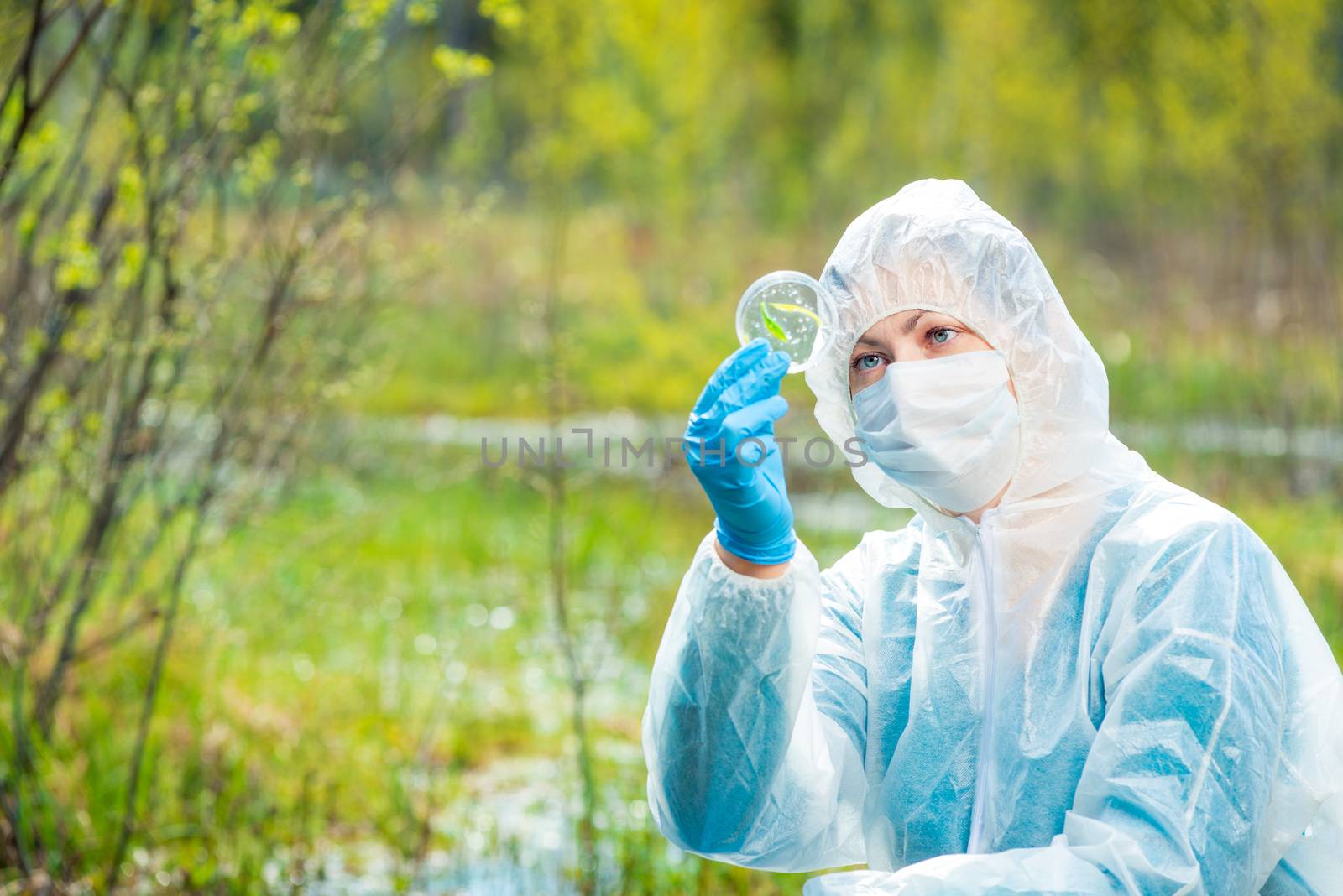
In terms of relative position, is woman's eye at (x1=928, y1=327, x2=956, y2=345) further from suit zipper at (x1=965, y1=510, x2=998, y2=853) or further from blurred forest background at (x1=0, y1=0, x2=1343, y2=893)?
blurred forest background at (x1=0, y1=0, x2=1343, y2=893)

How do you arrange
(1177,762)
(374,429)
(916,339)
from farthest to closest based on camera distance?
(374,429) → (916,339) → (1177,762)

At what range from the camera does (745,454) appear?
1419 mm

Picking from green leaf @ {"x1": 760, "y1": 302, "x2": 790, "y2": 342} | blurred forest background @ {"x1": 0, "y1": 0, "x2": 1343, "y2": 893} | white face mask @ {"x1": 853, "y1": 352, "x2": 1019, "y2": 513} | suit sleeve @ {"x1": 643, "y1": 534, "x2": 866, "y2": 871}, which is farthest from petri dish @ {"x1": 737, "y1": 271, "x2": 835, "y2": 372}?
blurred forest background @ {"x1": 0, "y1": 0, "x2": 1343, "y2": 893}

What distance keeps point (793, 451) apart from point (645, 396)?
6.84 feet

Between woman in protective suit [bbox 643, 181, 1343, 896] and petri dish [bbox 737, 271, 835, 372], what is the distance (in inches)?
1.5

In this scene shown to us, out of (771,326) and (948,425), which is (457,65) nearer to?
(771,326)

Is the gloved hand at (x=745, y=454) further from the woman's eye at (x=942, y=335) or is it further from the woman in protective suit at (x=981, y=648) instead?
the woman's eye at (x=942, y=335)

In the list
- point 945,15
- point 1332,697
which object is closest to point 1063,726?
point 1332,697

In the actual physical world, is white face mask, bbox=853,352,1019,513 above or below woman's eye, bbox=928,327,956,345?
below

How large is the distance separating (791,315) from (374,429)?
24.7 feet

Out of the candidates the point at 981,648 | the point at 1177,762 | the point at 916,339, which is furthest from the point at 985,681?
the point at 916,339

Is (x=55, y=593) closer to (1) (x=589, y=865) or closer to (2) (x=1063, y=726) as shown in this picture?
(1) (x=589, y=865)

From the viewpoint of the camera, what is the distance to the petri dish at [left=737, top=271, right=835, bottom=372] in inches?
65.5

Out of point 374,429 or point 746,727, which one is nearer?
point 746,727
